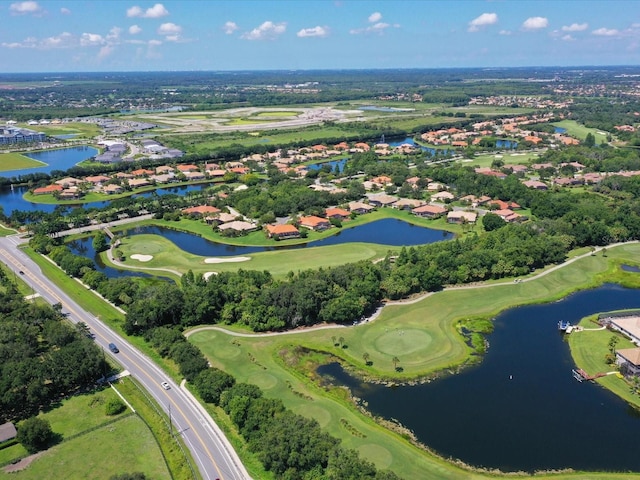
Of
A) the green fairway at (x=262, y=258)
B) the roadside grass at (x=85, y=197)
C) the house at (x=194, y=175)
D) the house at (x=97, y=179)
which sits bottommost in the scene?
the green fairway at (x=262, y=258)

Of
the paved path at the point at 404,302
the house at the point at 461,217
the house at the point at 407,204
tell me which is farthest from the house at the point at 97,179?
the paved path at the point at 404,302

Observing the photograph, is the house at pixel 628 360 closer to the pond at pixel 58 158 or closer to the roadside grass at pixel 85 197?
the roadside grass at pixel 85 197

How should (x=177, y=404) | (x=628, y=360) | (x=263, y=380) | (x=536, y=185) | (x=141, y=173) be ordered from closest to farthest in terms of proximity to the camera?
(x=177, y=404), (x=263, y=380), (x=628, y=360), (x=536, y=185), (x=141, y=173)

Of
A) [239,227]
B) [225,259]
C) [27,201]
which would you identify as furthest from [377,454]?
[27,201]

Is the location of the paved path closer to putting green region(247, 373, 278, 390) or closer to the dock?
putting green region(247, 373, 278, 390)

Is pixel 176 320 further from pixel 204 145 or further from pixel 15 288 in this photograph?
pixel 204 145

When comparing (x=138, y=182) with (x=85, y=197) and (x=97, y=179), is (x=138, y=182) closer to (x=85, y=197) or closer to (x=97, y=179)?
(x=97, y=179)
